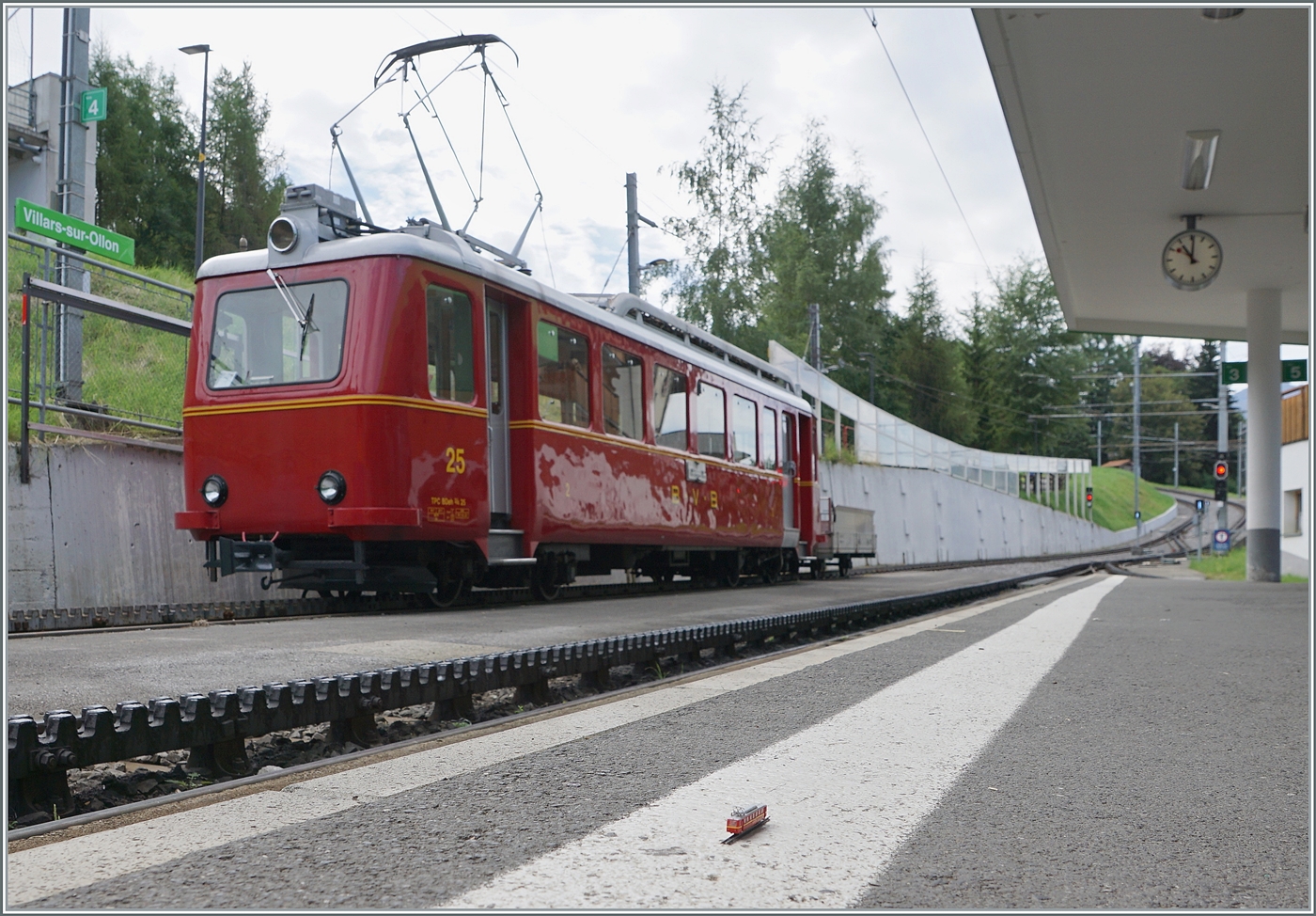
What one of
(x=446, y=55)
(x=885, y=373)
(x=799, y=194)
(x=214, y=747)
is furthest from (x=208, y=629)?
→ (x=885, y=373)

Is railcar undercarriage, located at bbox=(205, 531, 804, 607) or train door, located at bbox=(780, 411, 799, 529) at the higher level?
train door, located at bbox=(780, 411, 799, 529)

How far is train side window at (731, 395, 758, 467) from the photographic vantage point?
16.0 m

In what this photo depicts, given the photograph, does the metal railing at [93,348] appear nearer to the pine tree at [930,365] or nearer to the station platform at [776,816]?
the station platform at [776,816]

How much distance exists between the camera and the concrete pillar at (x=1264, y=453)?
19.0 metres

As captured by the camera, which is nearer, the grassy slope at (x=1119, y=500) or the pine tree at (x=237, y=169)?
the pine tree at (x=237, y=169)

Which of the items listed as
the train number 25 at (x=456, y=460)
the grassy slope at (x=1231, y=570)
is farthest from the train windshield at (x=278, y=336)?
the grassy slope at (x=1231, y=570)

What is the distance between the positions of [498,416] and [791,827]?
26.5 feet

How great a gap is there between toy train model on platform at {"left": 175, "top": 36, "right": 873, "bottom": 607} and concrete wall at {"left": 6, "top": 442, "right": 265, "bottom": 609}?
5.87 ft

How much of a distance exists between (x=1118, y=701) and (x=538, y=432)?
6.62m

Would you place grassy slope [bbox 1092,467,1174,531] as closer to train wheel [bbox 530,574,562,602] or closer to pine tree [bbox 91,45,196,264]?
pine tree [bbox 91,45,196,264]

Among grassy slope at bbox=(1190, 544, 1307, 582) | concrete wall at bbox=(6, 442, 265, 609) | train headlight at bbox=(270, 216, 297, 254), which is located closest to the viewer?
train headlight at bbox=(270, 216, 297, 254)

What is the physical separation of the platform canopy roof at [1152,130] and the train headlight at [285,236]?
20.0 ft

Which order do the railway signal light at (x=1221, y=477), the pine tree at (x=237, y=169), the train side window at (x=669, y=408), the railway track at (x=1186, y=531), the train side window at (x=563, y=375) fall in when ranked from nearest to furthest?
the train side window at (x=563, y=375)
the train side window at (x=669, y=408)
the railway signal light at (x=1221, y=477)
the pine tree at (x=237, y=169)
the railway track at (x=1186, y=531)

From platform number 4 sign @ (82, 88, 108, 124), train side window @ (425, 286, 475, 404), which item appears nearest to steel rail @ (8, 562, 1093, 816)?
train side window @ (425, 286, 475, 404)
